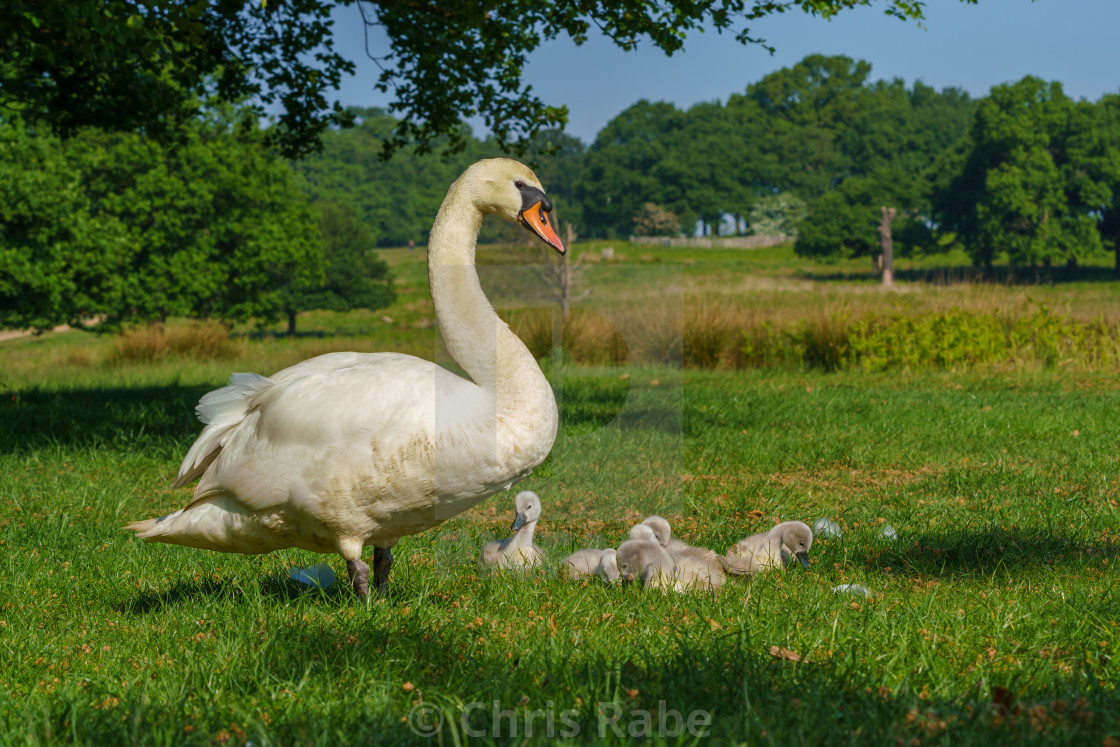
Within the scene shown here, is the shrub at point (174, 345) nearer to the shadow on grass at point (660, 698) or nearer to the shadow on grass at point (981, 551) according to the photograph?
the shadow on grass at point (981, 551)

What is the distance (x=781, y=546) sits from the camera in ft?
16.2

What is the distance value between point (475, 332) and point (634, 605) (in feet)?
4.51

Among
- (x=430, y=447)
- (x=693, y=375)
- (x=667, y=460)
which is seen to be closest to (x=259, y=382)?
(x=430, y=447)

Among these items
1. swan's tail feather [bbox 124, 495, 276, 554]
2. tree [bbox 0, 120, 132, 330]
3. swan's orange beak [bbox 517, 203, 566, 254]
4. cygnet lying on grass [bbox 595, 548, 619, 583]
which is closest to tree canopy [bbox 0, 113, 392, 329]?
tree [bbox 0, 120, 132, 330]

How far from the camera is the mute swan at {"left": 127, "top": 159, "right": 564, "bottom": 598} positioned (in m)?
3.53

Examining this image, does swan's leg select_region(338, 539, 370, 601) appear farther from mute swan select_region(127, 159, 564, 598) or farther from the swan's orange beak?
the swan's orange beak

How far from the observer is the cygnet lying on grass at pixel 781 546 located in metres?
4.84

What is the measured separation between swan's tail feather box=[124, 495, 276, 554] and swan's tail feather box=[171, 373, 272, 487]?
23 cm

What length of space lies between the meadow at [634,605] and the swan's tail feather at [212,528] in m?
0.29

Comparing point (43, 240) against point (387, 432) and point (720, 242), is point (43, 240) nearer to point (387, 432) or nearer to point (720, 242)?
point (387, 432)

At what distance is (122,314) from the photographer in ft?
122

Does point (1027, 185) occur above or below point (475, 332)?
above

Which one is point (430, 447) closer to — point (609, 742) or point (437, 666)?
point (437, 666)

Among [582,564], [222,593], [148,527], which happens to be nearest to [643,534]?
[582,564]
